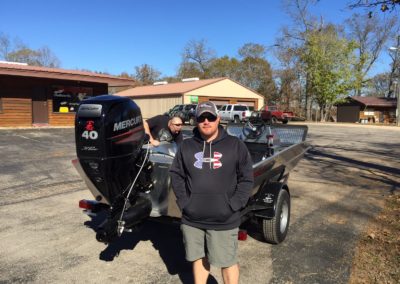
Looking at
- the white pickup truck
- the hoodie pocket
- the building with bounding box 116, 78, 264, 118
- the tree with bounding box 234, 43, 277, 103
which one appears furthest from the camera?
the tree with bounding box 234, 43, 277, 103

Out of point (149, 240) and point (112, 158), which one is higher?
point (112, 158)

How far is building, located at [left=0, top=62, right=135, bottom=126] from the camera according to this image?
65.4ft

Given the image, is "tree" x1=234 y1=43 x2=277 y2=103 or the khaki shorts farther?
"tree" x1=234 y1=43 x2=277 y2=103

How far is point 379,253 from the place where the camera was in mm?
4293

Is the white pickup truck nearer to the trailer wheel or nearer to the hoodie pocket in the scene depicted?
the trailer wheel

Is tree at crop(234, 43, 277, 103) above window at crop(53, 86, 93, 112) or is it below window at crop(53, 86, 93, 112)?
above

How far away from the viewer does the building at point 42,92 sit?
19938 mm

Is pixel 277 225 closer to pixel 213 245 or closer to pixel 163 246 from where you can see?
pixel 163 246

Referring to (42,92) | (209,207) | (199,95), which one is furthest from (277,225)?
(199,95)

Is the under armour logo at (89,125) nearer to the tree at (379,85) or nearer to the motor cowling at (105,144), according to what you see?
the motor cowling at (105,144)

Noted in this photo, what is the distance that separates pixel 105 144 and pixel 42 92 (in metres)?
19.7

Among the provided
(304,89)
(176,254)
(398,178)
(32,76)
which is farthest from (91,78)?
(304,89)

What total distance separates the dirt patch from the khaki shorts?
1.52 metres

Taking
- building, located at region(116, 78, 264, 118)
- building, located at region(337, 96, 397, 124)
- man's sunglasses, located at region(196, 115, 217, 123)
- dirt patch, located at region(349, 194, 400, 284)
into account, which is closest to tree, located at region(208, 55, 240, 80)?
building, located at region(337, 96, 397, 124)
